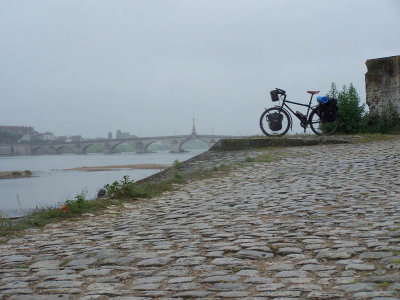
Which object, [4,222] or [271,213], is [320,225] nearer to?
[271,213]

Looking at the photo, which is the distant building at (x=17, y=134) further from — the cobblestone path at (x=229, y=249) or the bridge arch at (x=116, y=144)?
the cobblestone path at (x=229, y=249)

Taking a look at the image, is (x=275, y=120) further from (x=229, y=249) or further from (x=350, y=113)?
(x=229, y=249)

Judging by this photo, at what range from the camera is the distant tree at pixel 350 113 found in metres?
13.5

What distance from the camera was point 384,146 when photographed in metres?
11.1

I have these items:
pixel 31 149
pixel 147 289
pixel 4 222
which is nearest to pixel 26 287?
pixel 147 289

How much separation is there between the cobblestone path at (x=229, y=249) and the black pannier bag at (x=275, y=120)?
5.30 meters

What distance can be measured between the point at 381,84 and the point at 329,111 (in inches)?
103

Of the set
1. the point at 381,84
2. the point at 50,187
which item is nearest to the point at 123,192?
the point at 381,84

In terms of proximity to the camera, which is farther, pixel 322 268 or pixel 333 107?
pixel 333 107

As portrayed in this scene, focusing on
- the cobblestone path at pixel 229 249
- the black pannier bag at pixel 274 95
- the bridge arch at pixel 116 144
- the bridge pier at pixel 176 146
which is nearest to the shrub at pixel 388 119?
the black pannier bag at pixel 274 95

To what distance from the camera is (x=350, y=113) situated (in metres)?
13.6

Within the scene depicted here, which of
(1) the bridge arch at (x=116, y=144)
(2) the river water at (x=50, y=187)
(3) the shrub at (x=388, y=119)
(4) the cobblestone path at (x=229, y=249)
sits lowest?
(2) the river water at (x=50, y=187)

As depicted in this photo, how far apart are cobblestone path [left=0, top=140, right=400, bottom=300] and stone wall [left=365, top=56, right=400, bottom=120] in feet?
24.2

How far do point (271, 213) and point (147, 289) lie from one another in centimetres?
257
